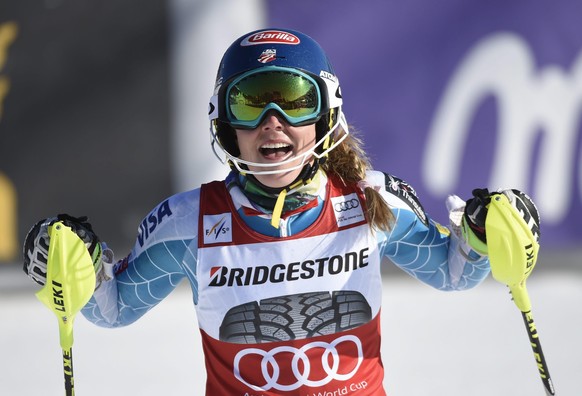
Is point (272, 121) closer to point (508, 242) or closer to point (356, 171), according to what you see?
point (356, 171)

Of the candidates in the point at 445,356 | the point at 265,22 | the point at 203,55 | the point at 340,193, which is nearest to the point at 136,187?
the point at 203,55

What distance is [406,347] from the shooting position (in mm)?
4453

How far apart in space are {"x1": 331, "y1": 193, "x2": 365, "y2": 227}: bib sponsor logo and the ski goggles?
0.78 ft

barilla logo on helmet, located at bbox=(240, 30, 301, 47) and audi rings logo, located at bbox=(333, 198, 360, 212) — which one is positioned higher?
barilla logo on helmet, located at bbox=(240, 30, 301, 47)

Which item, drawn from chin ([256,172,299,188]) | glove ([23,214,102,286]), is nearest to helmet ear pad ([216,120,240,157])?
chin ([256,172,299,188])

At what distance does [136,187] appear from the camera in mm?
5848

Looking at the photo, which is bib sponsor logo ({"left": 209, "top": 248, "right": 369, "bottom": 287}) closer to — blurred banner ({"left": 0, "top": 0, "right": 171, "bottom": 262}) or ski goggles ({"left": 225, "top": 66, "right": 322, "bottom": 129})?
ski goggles ({"left": 225, "top": 66, "right": 322, "bottom": 129})

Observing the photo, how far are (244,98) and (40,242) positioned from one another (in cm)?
62

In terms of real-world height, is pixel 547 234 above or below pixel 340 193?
above

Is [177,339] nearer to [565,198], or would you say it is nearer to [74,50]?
[74,50]

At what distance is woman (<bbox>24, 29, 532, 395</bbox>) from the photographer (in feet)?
8.14

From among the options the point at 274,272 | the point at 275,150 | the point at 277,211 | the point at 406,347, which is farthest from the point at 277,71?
the point at 406,347

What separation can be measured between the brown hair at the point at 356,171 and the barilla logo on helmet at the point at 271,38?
12.2 inches

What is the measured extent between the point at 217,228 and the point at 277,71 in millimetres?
432
